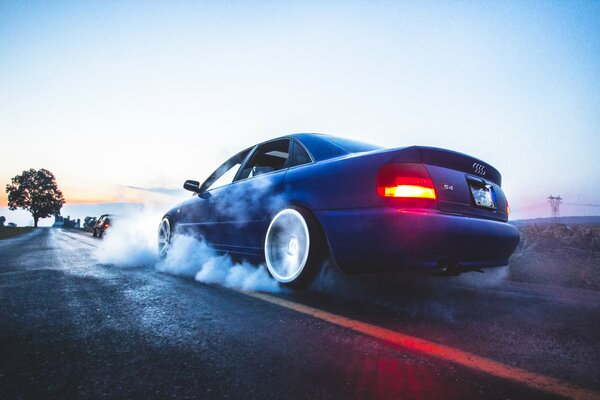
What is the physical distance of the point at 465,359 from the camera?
1.46 m

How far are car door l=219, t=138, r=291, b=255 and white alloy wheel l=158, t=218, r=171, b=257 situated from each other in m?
1.85

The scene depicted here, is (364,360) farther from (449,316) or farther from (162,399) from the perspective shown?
(449,316)

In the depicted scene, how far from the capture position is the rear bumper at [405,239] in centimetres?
208

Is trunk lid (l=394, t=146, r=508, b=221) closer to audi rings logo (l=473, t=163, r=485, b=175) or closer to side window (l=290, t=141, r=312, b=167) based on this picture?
audi rings logo (l=473, t=163, r=485, b=175)

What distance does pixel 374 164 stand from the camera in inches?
90.2

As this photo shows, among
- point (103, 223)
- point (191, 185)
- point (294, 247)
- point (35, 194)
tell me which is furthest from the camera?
point (35, 194)

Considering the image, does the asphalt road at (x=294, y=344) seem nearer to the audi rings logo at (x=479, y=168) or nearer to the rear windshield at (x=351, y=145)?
the audi rings logo at (x=479, y=168)

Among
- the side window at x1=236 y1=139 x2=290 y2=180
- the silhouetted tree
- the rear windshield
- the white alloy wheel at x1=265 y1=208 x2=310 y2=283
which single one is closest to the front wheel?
the white alloy wheel at x1=265 y1=208 x2=310 y2=283

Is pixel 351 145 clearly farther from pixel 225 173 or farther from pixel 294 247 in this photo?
pixel 225 173

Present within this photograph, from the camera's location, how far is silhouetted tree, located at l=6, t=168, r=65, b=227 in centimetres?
7838

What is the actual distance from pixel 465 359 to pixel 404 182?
1100mm

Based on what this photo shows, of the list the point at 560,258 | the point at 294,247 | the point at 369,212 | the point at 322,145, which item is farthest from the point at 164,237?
the point at 560,258

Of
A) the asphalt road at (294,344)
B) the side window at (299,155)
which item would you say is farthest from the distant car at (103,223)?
the side window at (299,155)

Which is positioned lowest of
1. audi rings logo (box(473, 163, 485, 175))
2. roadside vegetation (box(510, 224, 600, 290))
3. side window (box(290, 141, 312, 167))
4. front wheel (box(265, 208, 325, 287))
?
roadside vegetation (box(510, 224, 600, 290))
